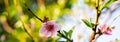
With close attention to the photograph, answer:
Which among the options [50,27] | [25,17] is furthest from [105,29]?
[25,17]

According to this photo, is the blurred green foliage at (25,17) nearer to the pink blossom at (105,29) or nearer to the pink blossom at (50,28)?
the pink blossom at (50,28)

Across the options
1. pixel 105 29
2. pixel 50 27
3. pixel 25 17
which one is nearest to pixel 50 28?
pixel 50 27

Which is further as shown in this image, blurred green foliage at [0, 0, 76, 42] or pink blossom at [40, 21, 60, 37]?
blurred green foliage at [0, 0, 76, 42]

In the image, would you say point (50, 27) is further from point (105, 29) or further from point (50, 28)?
point (105, 29)

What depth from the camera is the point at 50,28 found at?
978mm

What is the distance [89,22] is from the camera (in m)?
0.90

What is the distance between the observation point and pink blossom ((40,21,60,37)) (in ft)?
2.95

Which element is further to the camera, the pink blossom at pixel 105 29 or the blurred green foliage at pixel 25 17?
the blurred green foliage at pixel 25 17

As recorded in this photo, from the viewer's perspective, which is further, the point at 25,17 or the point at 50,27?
the point at 25,17

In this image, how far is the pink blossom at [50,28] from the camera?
2.95 ft

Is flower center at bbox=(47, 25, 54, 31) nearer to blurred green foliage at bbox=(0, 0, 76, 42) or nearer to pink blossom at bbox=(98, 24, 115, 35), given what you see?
blurred green foliage at bbox=(0, 0, 76, 42)

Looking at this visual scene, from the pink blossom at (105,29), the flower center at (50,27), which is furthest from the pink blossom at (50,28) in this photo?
the pink blossom at (105,29)

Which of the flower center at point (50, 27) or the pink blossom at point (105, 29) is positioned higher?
the flower center at point (50, 27)

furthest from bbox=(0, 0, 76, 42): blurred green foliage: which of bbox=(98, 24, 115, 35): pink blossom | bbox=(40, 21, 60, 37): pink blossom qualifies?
bbox=(98, 24, 115, 35): pink blossom
